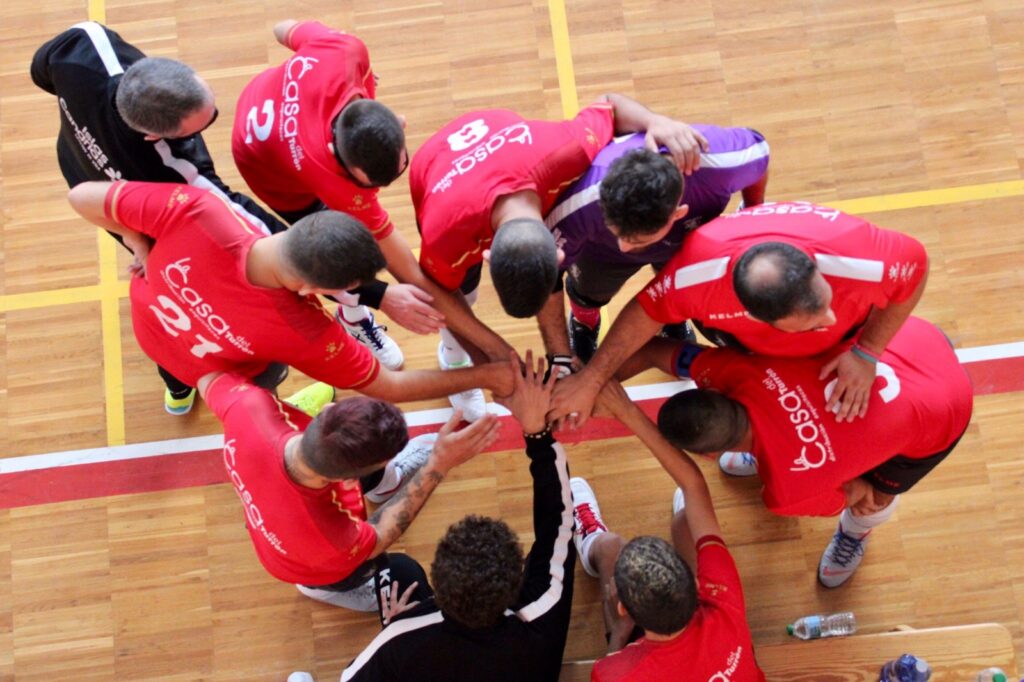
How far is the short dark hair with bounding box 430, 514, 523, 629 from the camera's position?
4320 mm

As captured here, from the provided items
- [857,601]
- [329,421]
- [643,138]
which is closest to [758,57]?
[643,138]

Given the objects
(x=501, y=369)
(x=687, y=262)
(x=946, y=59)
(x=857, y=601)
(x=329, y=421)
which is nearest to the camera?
(x=329, y=421)

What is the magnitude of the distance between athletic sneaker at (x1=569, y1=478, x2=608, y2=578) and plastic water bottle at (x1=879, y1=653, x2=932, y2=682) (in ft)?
5.93

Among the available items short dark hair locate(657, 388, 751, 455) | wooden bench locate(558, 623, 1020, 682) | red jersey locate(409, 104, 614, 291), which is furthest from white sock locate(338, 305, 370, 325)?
wooden bench locate(558, 623, 1020, 682)

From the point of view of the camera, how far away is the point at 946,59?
21.4ft

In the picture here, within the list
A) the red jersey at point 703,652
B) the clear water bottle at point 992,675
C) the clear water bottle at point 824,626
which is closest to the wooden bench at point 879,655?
the clear water bottle at point 992,675

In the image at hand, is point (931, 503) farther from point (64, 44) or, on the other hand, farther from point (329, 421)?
point (64, 44)

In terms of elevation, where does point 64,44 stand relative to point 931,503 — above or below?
above

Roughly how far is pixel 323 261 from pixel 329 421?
2.37 ft

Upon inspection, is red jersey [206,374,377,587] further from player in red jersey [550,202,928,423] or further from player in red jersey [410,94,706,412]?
player in red jersey [550,202,928,423]

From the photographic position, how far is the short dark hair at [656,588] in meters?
4.36

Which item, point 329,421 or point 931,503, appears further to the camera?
point 931,503

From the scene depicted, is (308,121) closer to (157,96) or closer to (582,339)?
(157,96)

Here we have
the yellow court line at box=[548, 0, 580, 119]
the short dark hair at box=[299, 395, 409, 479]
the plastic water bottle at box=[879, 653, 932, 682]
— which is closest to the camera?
the short dark hair at box=[299, 395, 409, 479]
